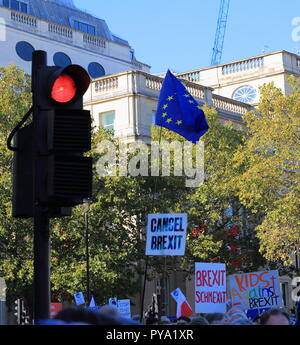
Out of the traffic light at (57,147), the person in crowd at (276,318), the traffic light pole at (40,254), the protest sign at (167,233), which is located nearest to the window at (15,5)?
the protest sign at (167,233)

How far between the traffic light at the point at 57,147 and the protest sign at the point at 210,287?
1211 centimetres

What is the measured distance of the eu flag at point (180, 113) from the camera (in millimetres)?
15961

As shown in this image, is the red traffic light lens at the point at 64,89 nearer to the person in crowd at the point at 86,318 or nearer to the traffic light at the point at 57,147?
the traffic light at the point at 57,147

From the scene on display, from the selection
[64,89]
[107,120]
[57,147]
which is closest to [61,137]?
[57,147]

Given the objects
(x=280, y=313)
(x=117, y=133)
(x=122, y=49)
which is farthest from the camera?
(x=122, y=49)

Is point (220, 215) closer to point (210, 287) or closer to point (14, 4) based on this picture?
point (210, 287)

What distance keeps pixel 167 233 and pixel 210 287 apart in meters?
4.50

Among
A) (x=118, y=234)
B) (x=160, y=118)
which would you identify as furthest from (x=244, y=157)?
(x=160, y=118)

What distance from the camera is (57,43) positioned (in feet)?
206

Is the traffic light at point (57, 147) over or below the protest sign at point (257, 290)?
over

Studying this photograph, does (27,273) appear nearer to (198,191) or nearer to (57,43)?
(198,191)

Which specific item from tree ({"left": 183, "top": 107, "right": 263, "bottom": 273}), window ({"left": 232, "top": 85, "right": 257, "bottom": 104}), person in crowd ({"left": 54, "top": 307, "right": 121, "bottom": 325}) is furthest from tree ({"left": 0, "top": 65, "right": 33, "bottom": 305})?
person in crowd ({"left": 54, "top": 307, "right": 121, "bottom": 325})

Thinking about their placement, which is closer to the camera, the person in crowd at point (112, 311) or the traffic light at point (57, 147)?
the traffic light at point (57, 147)
